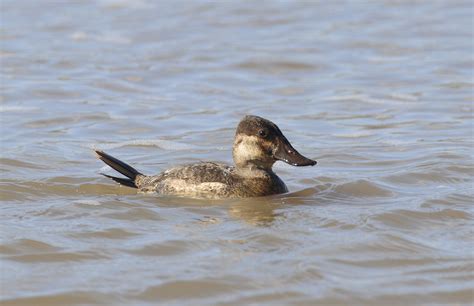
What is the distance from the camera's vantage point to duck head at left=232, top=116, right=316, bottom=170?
976 cm

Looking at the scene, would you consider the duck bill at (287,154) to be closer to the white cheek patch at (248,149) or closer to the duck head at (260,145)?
the duck head at (260,145)

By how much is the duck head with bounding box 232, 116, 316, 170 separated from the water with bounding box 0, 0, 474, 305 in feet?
1.23

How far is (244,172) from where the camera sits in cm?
990

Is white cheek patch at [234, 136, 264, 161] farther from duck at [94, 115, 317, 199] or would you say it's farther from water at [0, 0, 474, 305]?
water at [0, 0, 474, 305]

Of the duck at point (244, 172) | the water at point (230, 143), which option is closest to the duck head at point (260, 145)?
the duck at point (244, 172)

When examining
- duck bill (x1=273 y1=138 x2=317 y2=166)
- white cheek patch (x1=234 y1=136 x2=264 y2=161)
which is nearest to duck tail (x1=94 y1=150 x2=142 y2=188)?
white cheek patch (x1=234 y1=136 x2=264 y2=161)

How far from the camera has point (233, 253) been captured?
807 centimetres

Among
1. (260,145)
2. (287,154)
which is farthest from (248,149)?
(287,154)

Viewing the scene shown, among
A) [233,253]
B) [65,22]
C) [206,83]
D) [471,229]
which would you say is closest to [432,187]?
[471,229]

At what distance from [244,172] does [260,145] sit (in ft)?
0.97

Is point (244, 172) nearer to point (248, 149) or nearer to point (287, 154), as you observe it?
point (248, 149)

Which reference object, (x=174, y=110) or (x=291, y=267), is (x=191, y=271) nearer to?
(x=291, y=267)

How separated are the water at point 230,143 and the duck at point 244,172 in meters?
0.17

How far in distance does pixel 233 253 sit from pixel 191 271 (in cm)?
55
